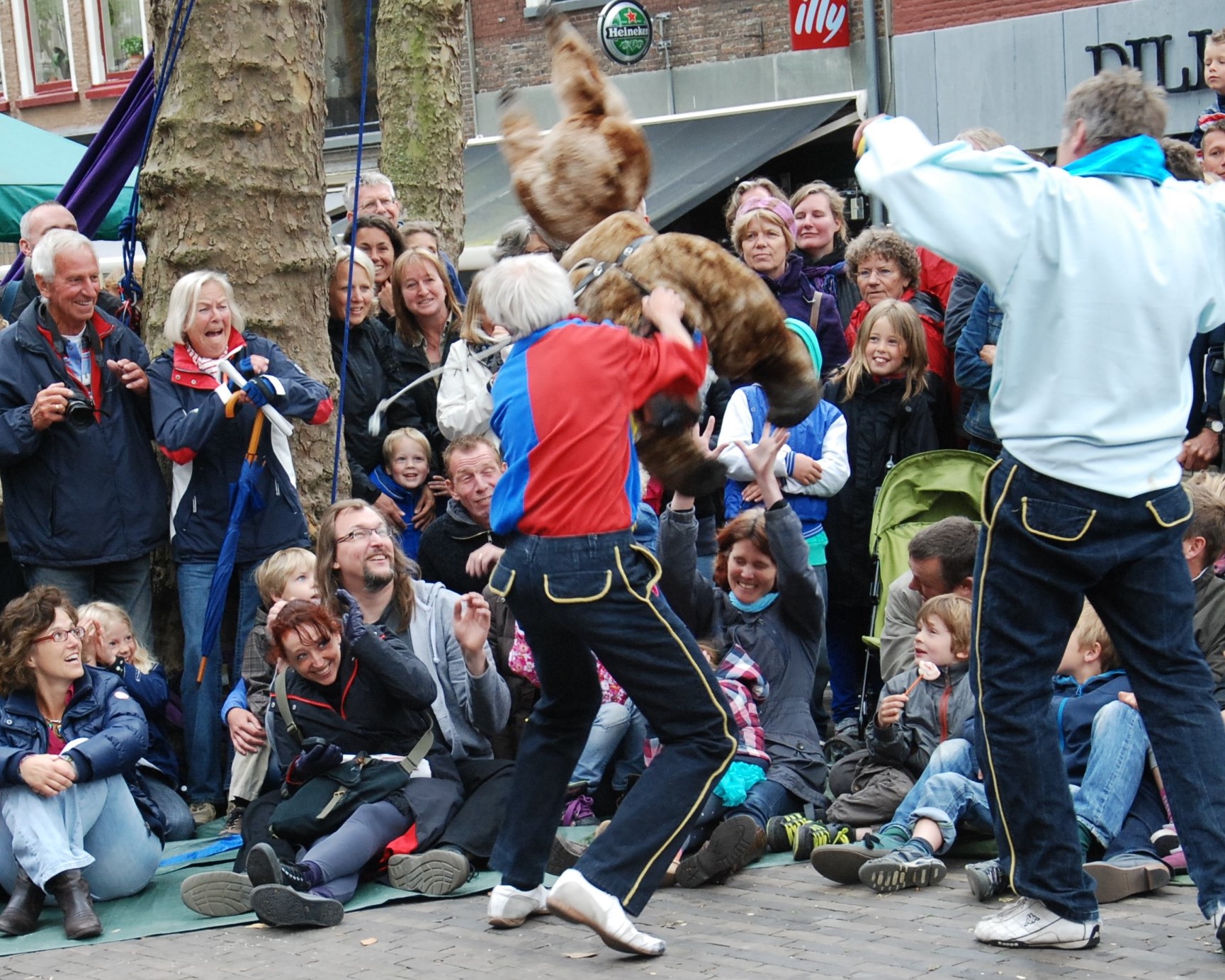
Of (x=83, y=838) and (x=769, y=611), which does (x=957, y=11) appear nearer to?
(x=769, y=611)

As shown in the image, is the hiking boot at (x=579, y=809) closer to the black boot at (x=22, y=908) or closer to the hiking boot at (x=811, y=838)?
the hiking boot at (x=811, y=838)

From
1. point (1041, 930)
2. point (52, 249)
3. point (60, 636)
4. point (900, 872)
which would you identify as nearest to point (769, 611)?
point (900, 872)

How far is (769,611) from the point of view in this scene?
635cm

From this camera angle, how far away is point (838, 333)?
8.07 m

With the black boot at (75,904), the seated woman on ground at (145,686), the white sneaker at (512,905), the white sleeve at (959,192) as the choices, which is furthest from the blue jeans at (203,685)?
the white sleeve at (959,192)

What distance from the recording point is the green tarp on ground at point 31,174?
1085cm

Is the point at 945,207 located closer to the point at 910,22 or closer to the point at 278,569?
the point at 278,569

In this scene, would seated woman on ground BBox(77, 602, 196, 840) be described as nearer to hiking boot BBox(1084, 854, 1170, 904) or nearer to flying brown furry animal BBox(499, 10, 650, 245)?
flying brown furry animal BBox(499, 10, 650, 245)

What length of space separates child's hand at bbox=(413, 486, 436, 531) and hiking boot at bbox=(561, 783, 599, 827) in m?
1.62

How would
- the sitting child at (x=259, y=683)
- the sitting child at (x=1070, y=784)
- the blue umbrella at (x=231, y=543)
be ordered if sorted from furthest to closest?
the blue umbrella at (x=231, y=543) < the sitting child at (x=259, y=683) < the sitting child at (x=1070, y=784)

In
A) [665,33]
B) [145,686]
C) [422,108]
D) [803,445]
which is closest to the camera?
[145,686]

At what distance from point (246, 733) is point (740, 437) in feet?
7.88

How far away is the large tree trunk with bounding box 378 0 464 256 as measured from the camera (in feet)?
39.2

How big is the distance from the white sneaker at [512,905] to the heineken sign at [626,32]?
13.8 meters
